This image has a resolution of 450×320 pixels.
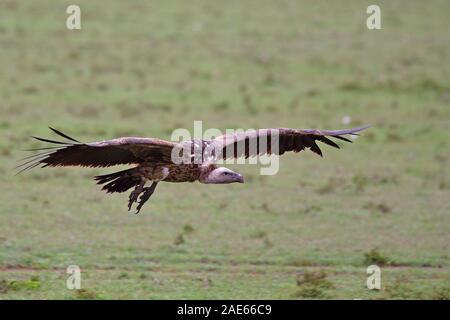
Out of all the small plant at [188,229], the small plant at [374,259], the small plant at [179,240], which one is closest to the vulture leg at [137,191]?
the small plant at [179,240]

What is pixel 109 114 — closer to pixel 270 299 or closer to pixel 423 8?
pixel 270 299

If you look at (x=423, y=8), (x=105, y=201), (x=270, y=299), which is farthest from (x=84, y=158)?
(x=423, y=8)

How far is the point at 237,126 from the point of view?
63.9 ft

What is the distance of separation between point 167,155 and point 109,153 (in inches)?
21.6

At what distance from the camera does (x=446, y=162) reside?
58.3ft

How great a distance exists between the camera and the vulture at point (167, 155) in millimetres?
8906

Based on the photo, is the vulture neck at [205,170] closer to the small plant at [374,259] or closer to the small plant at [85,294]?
the small plant at [85,294]

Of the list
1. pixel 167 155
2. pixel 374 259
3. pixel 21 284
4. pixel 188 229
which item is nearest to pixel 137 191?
pixel 167 155

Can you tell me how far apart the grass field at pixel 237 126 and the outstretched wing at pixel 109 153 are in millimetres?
1298

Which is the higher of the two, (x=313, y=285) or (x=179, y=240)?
(x=179, y=240)

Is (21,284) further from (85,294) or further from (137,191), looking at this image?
(137,191)

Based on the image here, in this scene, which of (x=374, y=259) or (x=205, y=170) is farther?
(x=374, y=259)

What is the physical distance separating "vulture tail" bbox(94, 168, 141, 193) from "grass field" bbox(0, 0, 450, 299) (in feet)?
3.34

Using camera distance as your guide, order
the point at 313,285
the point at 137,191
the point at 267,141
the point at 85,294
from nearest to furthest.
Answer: the point at 85,294
the point at 137,191
the point at 313,285
the point at 267,141
